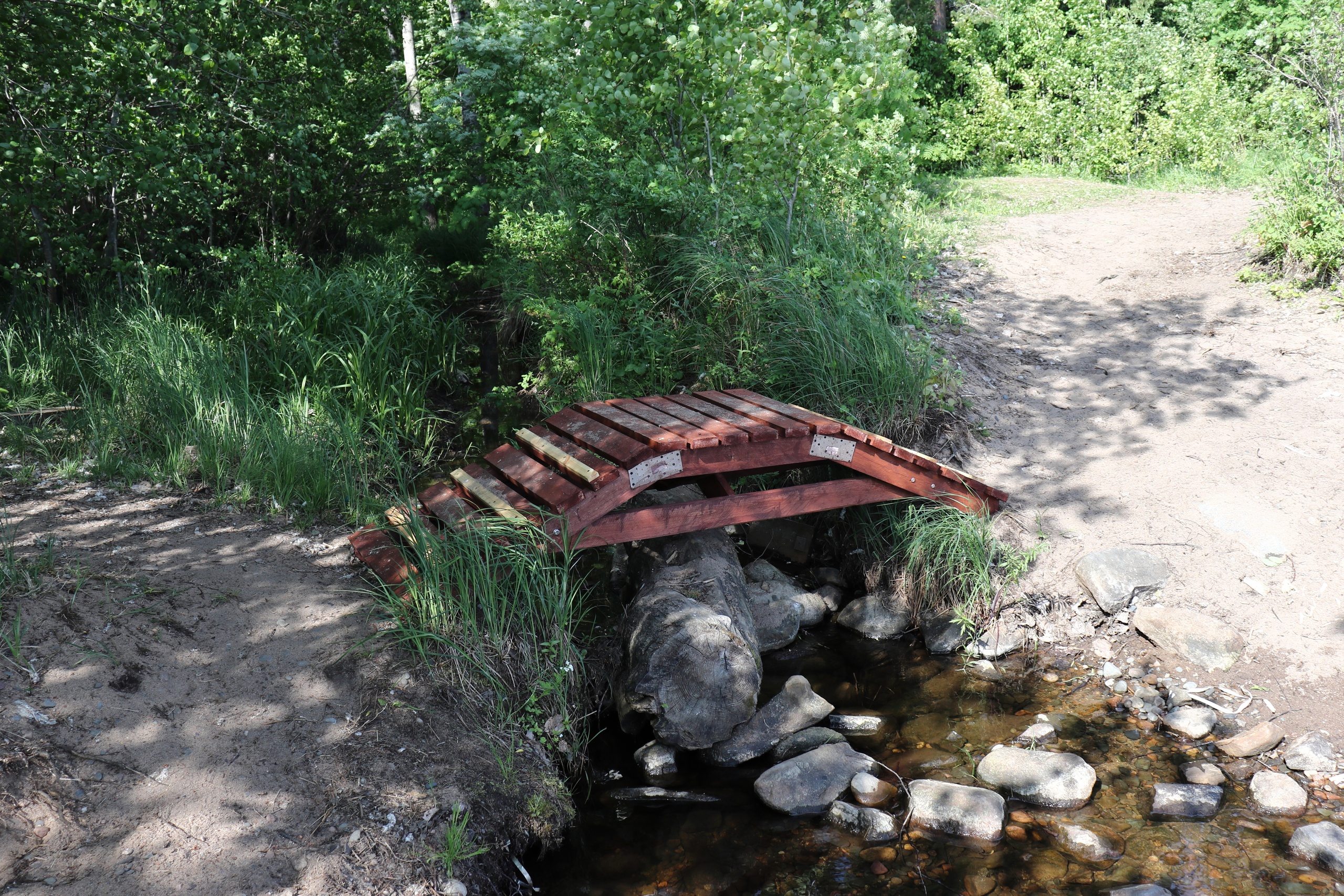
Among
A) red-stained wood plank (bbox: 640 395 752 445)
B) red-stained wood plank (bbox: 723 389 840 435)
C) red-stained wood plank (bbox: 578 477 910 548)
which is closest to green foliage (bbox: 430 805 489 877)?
red-stained wood plank (bbox: 578 477 910 548)

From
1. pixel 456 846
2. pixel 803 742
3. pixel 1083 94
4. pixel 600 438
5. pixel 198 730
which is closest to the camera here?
pixel 456 846

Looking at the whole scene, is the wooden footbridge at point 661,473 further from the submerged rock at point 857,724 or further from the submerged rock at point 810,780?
the submerged rock at point 810,780

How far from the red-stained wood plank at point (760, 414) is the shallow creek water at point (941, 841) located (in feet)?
4.40

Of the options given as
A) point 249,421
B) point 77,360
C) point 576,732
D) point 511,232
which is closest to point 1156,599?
point 576,732

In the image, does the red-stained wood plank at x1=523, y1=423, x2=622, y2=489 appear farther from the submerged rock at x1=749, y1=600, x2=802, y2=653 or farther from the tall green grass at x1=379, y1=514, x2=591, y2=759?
the submerged rock at x1=749, y1=600, x2=802, y2=653

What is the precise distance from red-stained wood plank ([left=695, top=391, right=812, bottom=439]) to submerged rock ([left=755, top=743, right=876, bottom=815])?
153 centimetres

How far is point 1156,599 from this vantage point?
4.73 meters

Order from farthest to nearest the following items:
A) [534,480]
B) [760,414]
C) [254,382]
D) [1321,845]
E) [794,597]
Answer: [254,382] → [794,597] → [760,414] → [534,480] → [1321,845]

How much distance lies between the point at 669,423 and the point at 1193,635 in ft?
9.14

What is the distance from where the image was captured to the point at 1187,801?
3.62m

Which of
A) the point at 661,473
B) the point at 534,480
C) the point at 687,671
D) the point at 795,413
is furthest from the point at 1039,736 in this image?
the point at 534,480

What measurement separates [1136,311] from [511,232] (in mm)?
5067

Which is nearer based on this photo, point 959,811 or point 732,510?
point 959,811

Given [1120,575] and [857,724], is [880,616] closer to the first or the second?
[857,724]
